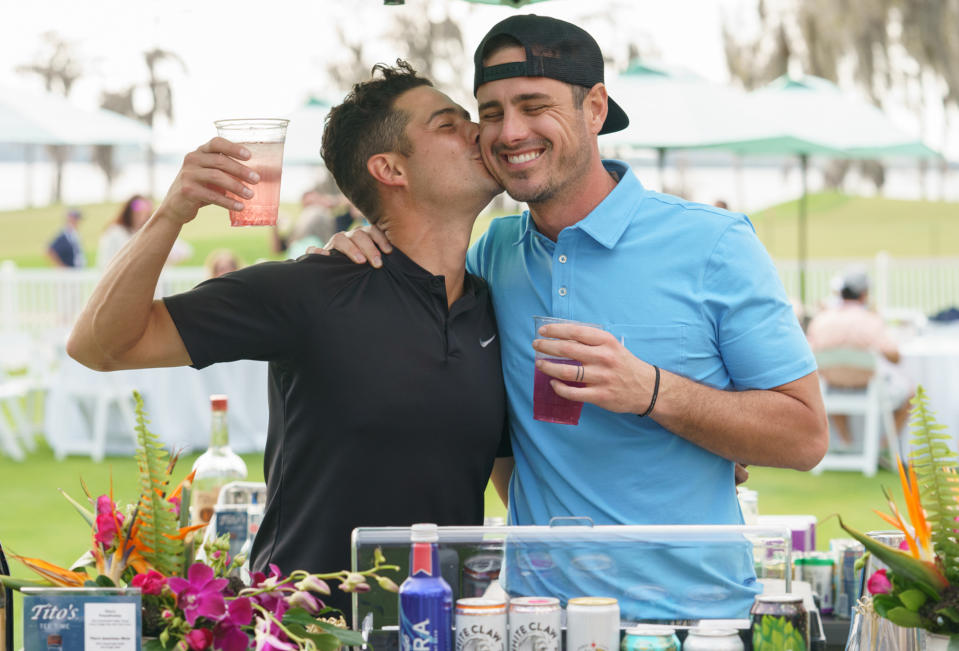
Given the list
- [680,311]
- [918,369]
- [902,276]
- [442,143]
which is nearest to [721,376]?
[680,311]

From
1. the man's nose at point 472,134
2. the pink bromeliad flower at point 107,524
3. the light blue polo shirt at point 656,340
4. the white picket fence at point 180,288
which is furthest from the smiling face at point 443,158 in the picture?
Answer: the white picket fence at point 180,288

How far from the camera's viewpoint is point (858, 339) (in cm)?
851

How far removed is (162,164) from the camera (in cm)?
3597

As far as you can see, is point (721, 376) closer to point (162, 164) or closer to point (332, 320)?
point (332, 320)

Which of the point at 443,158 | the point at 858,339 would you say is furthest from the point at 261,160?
the point at 858,339

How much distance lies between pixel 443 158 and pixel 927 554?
1.43 m

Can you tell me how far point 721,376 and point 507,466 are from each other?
0.67m

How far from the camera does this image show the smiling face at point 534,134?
2678 mm

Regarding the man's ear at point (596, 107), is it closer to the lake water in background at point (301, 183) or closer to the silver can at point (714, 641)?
the silver can at point (714, 641)

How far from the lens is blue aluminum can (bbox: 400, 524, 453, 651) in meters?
1.93

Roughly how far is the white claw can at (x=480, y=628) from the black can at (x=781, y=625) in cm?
44

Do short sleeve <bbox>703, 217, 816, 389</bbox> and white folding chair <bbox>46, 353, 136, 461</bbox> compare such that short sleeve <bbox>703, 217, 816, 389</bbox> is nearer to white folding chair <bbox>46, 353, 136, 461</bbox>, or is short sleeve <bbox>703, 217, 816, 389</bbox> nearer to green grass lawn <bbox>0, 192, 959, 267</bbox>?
white folding chair <bbox>46, 353, 136, 461</bbox>

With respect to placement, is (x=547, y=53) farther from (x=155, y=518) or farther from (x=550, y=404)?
(x=155, y=518)

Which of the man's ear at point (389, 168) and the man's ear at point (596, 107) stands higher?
the man's ear at point (596, 107)
